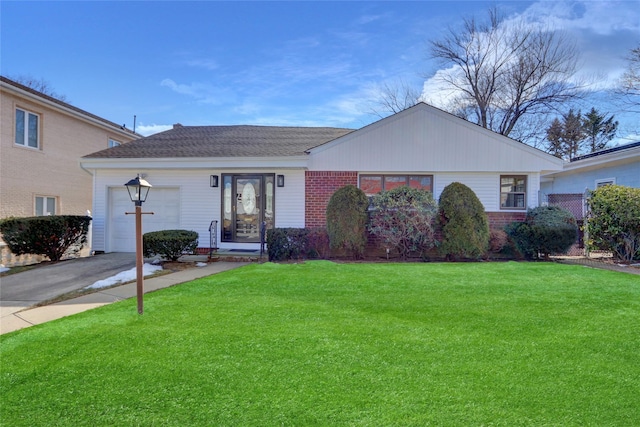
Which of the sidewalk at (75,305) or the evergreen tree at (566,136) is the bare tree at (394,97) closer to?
the evergreen tree at (566,136)

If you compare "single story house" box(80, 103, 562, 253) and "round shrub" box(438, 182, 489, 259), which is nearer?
"round shrub" box(438, 182, 489, 259)

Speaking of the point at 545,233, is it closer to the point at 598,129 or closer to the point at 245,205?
the point at 245,205

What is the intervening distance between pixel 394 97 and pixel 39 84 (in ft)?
91.0

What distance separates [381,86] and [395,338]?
25024 millimetres

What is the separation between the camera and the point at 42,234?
372 inches

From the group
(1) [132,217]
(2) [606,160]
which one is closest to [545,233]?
(2) [606,160]

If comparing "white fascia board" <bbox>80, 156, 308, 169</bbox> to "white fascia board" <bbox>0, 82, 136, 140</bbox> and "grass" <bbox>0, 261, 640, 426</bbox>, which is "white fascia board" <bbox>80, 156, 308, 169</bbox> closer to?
"white fascia board" <bbox>0, 82, 136, 140</bbox>

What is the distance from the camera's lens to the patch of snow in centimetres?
662

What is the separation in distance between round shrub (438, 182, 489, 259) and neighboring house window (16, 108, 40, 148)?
48.4ft

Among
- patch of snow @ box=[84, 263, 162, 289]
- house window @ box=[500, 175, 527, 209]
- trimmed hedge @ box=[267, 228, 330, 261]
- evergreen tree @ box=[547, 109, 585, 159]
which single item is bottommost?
patch of snow @ box=[84, 263, 162, 289]

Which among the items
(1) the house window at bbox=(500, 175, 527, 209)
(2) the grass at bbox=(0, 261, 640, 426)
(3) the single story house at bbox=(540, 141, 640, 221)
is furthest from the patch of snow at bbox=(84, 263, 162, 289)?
(3) the single story house at bbox=(540, 141, 640, 221)

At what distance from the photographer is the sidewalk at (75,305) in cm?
462

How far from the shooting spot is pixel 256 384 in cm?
282

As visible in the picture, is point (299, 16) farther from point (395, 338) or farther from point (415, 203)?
point (395, 338)
